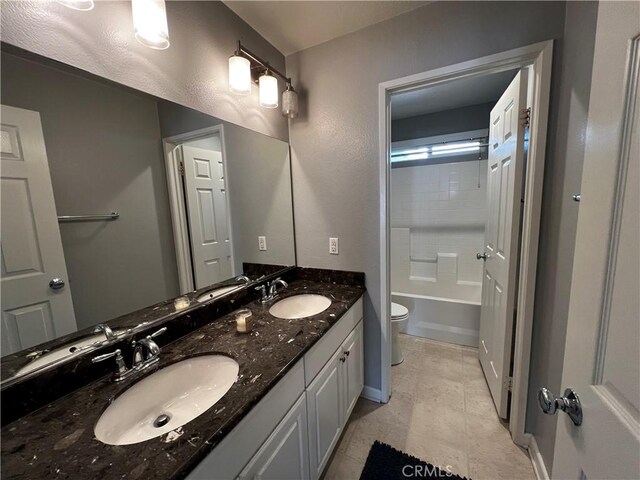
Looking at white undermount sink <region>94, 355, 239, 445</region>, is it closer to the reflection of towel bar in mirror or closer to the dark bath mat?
the reflection of towel bar in mirror

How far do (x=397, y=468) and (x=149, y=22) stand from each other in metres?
2.28

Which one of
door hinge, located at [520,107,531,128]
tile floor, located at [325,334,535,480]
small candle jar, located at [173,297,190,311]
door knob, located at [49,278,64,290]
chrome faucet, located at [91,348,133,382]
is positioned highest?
door hinge, located at [520,107,531,128]

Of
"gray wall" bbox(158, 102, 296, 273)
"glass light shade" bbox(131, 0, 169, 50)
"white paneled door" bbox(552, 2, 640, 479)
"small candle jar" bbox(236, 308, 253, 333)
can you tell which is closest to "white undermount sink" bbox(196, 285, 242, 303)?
"gray wall" bbox(158, 102, 296, 273)

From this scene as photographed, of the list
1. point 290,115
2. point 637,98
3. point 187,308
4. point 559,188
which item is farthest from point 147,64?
point 559,188

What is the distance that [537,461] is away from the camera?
4.48ft

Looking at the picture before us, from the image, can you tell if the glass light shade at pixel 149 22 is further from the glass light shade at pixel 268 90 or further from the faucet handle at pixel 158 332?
the faucet handle at pixel 158 332

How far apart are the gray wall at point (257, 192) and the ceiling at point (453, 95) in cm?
124

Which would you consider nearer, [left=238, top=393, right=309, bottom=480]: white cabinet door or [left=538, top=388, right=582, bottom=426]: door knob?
[left=538, top=388, right=582, bottom=426]: door knob

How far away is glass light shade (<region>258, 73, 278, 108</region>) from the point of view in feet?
4.99

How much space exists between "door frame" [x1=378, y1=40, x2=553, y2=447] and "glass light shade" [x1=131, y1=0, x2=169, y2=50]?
1123 millimetres

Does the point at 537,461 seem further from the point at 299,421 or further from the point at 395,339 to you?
the point at 299,421

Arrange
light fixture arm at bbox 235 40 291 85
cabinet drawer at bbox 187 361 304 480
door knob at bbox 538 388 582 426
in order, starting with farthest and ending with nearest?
light fixture arm at bbox 235 40 291 85 → cabinet drawer at bbox 187 361 304 480 → door knob at bbox 538 388 582 426

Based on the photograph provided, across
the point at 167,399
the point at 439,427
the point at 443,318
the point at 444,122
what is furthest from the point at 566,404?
the point at 444,122

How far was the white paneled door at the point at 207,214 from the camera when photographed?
1.27 m
